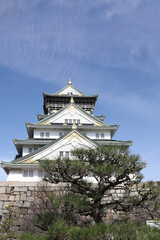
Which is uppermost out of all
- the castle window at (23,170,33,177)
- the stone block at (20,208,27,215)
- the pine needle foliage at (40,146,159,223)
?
the castle window at (23,170,33,177)

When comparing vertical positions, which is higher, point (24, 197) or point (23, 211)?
point (24, 197)

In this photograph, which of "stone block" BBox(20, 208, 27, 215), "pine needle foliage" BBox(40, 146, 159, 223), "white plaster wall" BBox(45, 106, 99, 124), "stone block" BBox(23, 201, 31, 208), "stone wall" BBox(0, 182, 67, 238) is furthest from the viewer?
"white plaster wall" BBox(45, 106, 99, 124)

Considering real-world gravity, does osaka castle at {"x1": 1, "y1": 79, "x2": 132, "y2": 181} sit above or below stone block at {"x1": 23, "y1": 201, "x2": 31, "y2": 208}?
above

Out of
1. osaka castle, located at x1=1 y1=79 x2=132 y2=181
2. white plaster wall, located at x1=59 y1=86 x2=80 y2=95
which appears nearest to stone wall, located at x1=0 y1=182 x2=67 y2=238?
osaka castle, located at x1=1 y1=79 x2=132 y2=181

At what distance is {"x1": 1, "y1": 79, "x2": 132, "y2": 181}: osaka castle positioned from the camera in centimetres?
1853

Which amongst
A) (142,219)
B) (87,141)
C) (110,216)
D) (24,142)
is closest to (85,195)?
(142,219)

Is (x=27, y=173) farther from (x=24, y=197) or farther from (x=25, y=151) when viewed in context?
(x=25, y=151)

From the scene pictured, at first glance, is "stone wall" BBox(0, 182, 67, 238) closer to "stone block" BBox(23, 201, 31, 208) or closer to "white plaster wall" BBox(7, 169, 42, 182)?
"stone block" BBox(23, 201, 31, 208)

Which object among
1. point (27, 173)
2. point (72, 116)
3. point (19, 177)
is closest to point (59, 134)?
point (72, 116)

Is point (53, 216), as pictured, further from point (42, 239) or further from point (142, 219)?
point (142, 219)

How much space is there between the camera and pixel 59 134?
24297 mm

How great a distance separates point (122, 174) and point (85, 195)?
1478 mm

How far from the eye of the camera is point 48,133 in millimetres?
24359

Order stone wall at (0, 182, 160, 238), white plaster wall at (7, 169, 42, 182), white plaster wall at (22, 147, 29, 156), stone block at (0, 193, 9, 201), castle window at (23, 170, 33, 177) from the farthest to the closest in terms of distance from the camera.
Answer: white plaster wall at (22, 147, 29, 156) < castle window at (23, 170, 33, 177) < white plaster wall at (7, 169, 42, 182) < stone block at (0, 193, 9, 201) < stone wall at (0, 182, 160, 238)
